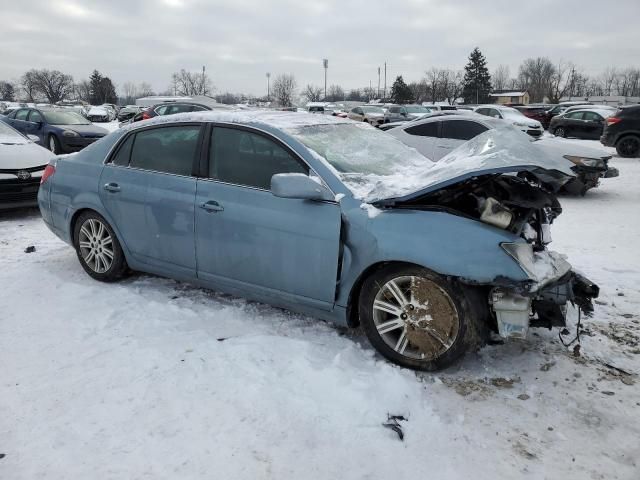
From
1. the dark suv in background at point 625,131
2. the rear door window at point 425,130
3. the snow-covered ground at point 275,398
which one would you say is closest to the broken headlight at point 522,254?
the snow-covered ground at point 275,398

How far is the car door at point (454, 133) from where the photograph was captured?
353 inches

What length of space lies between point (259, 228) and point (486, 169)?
60.7 inches

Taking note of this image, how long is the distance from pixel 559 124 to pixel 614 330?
2187 cm

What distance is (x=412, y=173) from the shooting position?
3.81 metres

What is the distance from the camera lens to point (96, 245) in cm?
446

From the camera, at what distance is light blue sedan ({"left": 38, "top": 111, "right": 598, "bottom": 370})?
9.57ft

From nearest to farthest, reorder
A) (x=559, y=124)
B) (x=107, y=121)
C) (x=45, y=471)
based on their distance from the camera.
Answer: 1. (x=45, y=471)
2. (x=559, y=124)
3. (x=107, y=121)

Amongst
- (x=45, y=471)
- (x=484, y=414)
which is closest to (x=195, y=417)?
(x=45, y=471)

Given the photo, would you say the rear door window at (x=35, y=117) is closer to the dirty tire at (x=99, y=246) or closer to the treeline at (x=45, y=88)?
the dirty tire at (x=99, y=246)

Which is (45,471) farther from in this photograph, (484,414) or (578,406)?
(578,406)

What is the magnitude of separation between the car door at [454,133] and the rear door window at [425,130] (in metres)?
0.14

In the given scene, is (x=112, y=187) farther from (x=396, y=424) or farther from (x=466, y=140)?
(x=466, y=140)

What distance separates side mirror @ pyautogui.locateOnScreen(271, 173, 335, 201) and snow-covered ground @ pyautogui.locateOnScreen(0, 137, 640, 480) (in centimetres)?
102

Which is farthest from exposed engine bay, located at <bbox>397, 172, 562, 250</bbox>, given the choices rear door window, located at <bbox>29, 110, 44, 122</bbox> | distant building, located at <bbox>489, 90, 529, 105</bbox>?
distant building, located at <bbox>489, 90, 529, 105</bbox>
